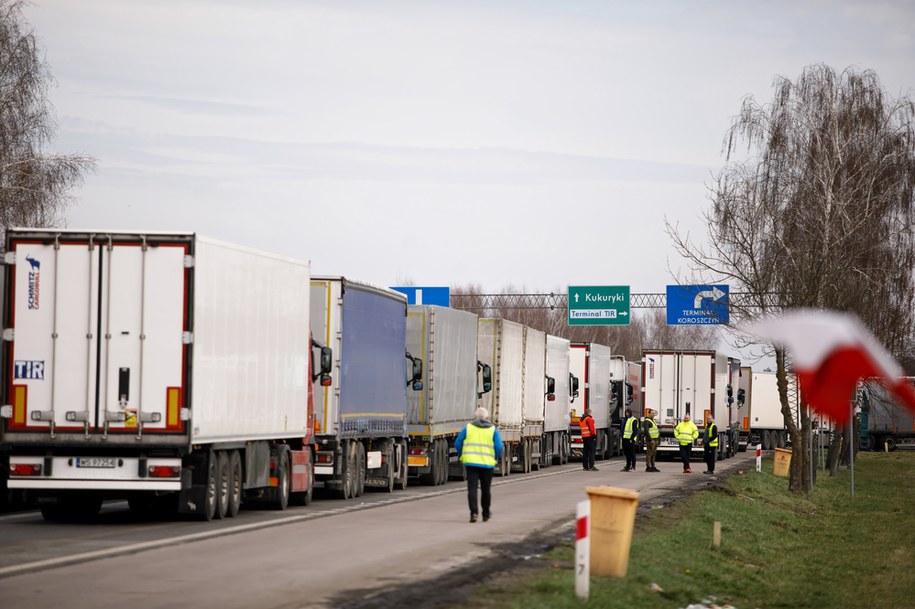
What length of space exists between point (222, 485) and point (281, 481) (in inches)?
104

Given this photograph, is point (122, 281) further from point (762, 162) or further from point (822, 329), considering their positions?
point (762, 162)

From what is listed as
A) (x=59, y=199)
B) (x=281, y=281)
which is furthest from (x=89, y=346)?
(x=59, y=199)

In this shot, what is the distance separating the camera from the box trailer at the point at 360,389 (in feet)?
83.6

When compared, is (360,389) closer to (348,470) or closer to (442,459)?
(348,470)

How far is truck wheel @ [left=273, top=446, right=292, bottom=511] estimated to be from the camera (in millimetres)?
22750

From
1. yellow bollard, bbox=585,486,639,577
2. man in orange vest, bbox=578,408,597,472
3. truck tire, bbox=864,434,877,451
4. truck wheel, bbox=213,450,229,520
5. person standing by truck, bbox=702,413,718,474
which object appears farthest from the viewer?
truck tire, bbox=864,434,877,451

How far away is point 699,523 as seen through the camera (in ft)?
75.1

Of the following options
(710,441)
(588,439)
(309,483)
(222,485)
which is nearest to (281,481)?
(309,483)

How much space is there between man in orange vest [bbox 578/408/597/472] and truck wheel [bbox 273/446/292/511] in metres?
20.6

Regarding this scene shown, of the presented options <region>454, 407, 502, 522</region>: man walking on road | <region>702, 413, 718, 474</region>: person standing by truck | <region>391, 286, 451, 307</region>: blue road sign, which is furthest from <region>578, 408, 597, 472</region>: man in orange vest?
<region>454, 407, 502, 522</region>: man walking on road

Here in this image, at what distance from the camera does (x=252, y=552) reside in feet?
51.6

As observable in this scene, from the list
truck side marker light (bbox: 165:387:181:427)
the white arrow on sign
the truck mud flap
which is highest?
the white arrow on sign

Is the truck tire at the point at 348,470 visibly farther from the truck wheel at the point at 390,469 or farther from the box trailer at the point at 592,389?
the box trailer at the point at 592,389

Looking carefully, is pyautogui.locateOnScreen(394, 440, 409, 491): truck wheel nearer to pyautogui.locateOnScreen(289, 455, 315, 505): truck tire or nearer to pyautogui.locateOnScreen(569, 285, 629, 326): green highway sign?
pyautogui.locateOnScreen(289, 455, 315, 505): truck tire
